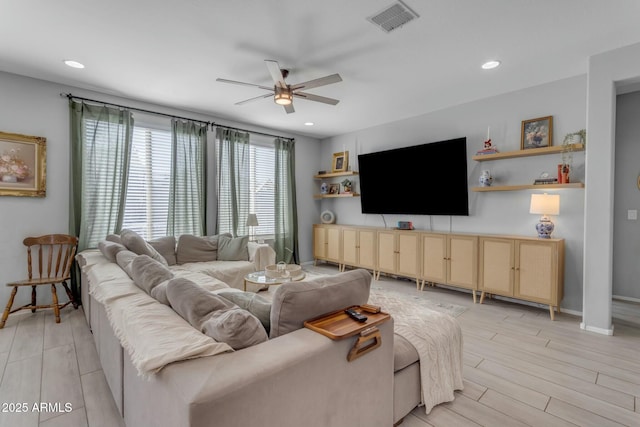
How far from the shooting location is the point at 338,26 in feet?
7.90

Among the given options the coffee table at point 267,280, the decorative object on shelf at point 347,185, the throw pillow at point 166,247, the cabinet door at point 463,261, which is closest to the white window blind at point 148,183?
the throw pillow at point 166,247

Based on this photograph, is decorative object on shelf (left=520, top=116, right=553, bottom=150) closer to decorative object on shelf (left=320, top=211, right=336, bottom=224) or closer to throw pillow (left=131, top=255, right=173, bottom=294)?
decorative object on shelf (left=320, top=211, right=336, bottom=224)

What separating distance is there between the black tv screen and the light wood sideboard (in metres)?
0.46

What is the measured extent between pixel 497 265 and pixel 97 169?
518 cm

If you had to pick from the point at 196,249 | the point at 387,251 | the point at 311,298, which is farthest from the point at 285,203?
the point at 311,298

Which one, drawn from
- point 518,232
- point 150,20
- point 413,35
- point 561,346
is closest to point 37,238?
point 150,20

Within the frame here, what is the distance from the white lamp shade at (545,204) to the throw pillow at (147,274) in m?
3.80

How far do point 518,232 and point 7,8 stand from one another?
5474 millimetres

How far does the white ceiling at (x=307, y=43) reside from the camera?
221 cm

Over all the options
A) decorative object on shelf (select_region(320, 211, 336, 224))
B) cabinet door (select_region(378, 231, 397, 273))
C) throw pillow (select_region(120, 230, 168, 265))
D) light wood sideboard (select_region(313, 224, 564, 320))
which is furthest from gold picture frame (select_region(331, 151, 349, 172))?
throw pillow (select_region(120, 230, 168, 265))

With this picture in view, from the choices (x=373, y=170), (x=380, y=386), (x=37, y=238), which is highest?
(x=373, y=170)

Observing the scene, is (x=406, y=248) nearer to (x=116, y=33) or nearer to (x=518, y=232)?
(x=518, y=232)

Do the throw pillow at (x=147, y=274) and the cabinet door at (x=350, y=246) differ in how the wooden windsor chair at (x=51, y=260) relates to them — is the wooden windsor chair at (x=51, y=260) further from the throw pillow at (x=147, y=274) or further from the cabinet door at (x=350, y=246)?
the cabinet door at (x=350, y=246)

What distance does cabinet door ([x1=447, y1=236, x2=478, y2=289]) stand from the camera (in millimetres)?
3861
